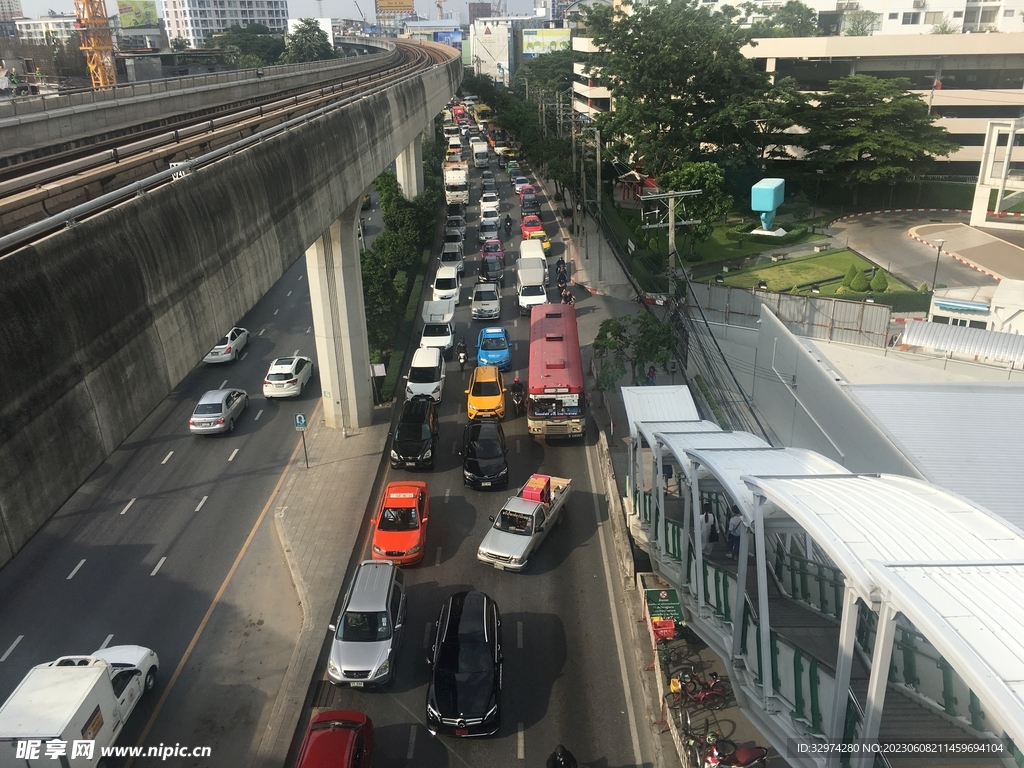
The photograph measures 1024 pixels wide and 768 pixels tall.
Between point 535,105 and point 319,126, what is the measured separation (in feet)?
234

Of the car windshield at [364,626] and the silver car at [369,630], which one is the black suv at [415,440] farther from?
the car windshield at [364,626]

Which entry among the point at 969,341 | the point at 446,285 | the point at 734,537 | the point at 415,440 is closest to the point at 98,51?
the point at 446,285

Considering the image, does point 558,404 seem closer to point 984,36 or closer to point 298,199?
point 298,199

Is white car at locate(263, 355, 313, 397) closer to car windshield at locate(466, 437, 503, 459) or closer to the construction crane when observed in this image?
car windshield at locate(466, 437, 503, 459)

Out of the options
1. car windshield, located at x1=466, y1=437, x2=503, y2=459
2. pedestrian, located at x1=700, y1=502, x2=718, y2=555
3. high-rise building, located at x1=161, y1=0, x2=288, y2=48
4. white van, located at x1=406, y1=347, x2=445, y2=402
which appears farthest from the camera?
high-rise building, located at x1=161, y1=0, x2=288, y2=48

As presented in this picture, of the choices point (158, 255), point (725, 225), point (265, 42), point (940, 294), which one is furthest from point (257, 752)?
point (265, 42)

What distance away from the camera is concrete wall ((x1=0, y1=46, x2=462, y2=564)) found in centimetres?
Result: 731

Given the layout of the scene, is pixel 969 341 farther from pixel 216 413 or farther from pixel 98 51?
pixel 98 51

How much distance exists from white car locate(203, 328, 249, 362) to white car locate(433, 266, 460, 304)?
8773mm

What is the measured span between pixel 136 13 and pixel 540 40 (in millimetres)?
72268

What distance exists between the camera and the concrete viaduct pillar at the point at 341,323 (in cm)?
2333

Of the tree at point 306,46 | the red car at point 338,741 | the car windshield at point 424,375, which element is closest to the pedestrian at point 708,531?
the red car at point 338,741

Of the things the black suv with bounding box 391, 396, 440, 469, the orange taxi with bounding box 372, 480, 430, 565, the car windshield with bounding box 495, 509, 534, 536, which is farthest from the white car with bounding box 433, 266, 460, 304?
the car windshield with bounding box 495, 509, 534, 536

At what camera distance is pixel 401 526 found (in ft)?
60.1
